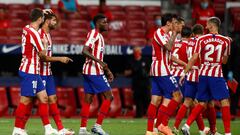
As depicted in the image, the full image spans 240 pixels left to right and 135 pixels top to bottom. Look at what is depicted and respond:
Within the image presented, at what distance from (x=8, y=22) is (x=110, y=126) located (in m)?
7.13

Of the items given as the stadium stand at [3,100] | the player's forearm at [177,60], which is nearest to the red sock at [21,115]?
the player's forearm at [177,60]

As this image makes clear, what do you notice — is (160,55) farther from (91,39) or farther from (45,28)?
(45,28)

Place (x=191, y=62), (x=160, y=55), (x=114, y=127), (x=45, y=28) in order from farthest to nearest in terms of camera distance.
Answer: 1. (x=114, y=127)
2. (x=45, y=28)
3. (x=160, y=55)
4. (x=191, y=62)

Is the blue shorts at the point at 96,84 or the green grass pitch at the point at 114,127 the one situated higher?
the blue shorts at the point at 96,84

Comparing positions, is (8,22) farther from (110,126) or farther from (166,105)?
(166,105)

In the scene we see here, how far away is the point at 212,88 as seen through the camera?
53.4 feet

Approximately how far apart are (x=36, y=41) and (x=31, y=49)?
0.75ft

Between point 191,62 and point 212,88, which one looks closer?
point 191,62

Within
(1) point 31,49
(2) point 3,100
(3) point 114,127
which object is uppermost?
(1) point 31,49

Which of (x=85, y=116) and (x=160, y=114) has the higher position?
(x=160, y=114)

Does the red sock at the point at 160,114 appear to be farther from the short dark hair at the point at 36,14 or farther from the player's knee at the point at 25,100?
the short dark hair at the point at 36,14

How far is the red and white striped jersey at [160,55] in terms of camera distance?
16391mm

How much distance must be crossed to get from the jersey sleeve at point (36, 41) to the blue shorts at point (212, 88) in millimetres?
3040

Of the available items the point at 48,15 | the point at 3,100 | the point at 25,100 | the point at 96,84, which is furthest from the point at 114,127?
the point at 3,100
